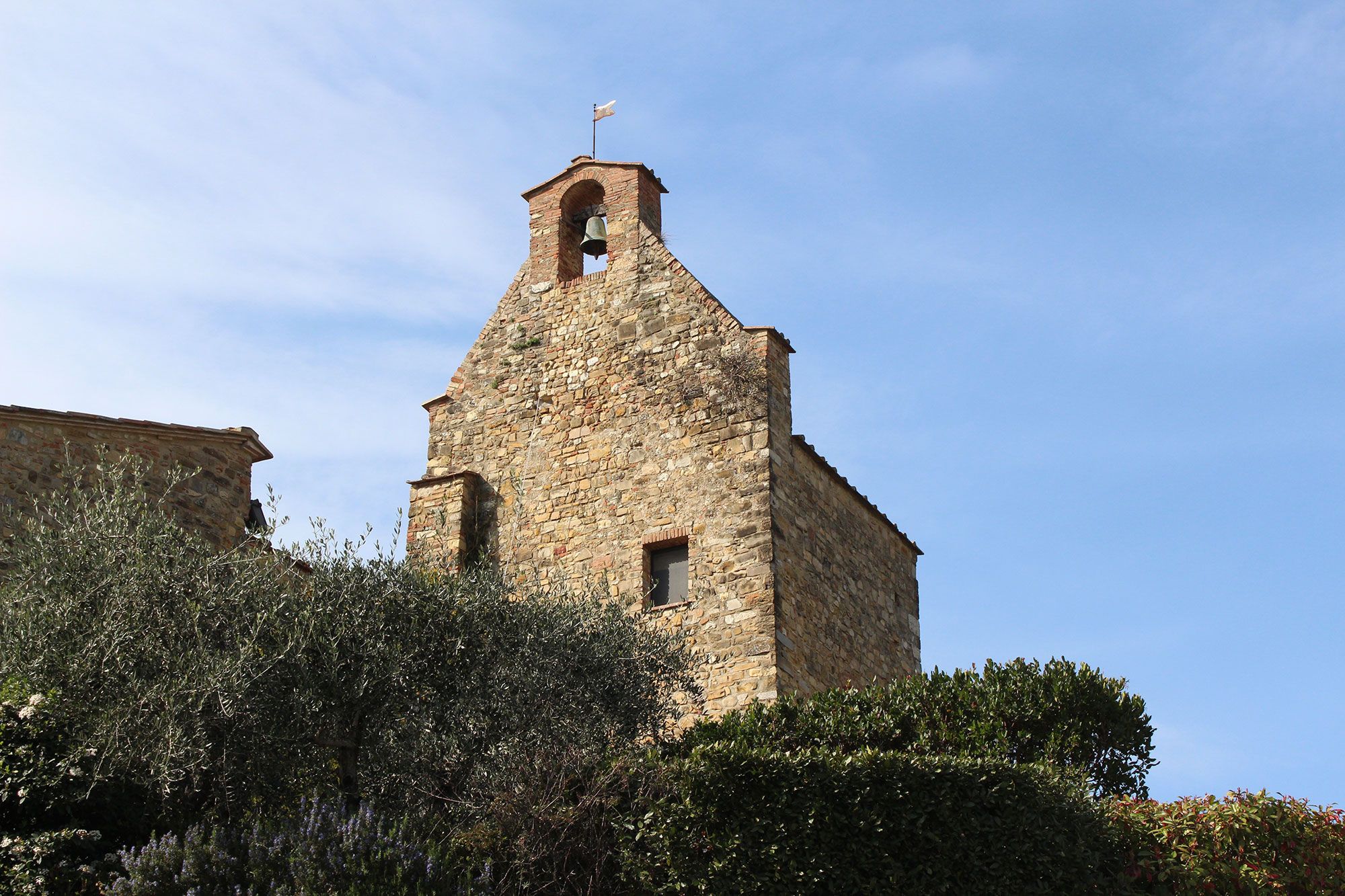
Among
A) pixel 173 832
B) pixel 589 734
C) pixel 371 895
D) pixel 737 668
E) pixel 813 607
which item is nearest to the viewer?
A: pixel 371 895

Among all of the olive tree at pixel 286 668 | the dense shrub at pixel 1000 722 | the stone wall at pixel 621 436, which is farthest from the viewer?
the stone wall at pixel 621 436

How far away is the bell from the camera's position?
19.5 metres

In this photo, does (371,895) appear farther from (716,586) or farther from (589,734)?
(716,586)

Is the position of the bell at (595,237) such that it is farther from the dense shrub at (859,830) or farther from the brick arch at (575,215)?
the dense shrub at (859,830)

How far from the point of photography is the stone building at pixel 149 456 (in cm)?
1581

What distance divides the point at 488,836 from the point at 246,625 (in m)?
2.67

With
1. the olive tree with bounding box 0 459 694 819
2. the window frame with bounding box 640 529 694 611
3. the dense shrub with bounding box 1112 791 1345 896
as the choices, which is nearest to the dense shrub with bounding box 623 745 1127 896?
the dense shrub with bounding box 1112 791 1345 896

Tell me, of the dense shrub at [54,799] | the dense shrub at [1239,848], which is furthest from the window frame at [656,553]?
the dense shrub at [54,799]

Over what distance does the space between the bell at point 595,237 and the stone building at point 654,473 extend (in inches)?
2.0

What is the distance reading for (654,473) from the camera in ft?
58.2

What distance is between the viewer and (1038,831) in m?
11.9

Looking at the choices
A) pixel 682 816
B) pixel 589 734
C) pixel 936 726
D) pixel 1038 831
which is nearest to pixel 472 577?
pixel 589 734

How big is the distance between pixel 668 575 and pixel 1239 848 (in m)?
7.38

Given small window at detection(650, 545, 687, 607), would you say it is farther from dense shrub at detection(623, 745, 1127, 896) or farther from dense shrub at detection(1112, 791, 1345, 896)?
dense shrub at detection(1112, 791, 1345, 896)
